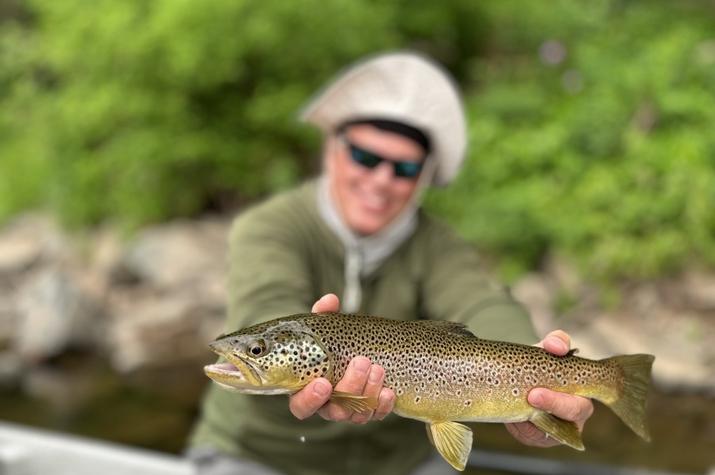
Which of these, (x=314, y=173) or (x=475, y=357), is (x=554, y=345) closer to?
(x=475, y=357)

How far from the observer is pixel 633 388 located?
1.54 metres

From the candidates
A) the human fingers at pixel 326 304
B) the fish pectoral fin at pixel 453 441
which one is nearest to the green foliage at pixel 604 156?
the fish pectoral fin at pixel 453 441

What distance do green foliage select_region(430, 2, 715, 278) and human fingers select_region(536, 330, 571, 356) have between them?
591 cm

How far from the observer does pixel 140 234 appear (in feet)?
32.3

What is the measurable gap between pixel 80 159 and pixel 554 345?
378 inches

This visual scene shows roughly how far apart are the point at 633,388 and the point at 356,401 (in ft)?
1.80

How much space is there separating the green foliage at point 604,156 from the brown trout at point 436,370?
5.86 m

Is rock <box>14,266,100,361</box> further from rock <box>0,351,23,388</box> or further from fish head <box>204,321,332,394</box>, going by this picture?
fish head <box>204,321,332,394</box>

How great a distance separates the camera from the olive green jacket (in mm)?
2117

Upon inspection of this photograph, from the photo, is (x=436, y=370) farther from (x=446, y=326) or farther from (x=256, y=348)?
(x=256, y=348)

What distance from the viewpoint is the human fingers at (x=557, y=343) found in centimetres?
147

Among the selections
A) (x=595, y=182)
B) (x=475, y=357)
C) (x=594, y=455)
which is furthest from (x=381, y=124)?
(x=595, y=182)

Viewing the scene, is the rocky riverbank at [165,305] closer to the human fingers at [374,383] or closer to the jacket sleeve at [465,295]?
the jacket sleeve at [465,295]

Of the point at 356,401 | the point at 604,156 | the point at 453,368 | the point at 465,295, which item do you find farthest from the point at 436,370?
the point at 604,156
